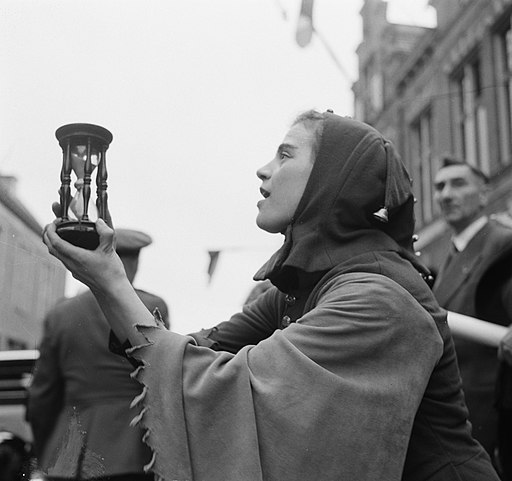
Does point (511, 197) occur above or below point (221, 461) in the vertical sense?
above

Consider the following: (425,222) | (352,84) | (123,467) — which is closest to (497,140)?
(425,222)

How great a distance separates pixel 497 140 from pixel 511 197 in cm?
76

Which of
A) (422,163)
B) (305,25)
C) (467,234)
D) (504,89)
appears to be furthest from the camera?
(422,163)

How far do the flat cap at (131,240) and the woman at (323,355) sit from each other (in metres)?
0.14

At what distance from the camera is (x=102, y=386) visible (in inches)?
52.1

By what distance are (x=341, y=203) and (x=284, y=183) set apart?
0.10 m

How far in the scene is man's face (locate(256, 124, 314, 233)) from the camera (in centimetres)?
121

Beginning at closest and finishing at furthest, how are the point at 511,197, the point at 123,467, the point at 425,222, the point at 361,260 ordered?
1. the point at 361,260
2. the point at 123,467
3. the point at 511,197
4. the point at 425,222

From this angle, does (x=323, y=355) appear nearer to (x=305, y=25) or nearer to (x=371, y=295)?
(x=371, y=295)

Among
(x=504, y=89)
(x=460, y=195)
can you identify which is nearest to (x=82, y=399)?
(x=460, y=195)

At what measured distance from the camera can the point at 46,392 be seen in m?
1.33

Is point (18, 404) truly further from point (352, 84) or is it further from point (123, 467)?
point (352, 84)

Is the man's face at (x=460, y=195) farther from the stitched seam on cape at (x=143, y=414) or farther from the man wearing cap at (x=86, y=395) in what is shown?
the stitched seam on cape at (x=143, y=414)

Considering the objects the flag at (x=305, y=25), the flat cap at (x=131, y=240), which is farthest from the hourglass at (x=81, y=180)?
the flag at (x=305, y=25)
